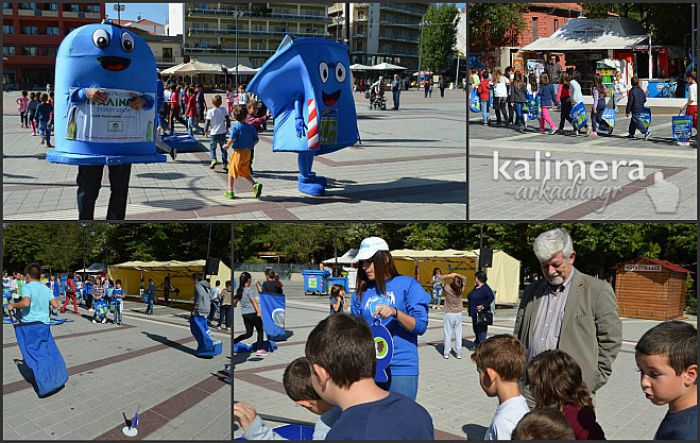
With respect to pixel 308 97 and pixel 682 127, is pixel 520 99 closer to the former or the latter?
pixel 682 127

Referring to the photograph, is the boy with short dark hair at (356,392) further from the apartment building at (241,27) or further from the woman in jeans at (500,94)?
the woman in jeans at (500,94)

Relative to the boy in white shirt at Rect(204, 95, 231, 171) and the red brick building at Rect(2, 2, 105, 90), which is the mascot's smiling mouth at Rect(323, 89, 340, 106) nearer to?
the red brick building at Rect(2, 2, 105, 90)

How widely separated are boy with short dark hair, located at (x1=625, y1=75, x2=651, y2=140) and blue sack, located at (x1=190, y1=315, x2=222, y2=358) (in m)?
8.46

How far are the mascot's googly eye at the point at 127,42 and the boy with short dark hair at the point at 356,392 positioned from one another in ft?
12.8

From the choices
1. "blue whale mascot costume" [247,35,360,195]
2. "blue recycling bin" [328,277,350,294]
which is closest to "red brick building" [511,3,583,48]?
"blue whale mascot costume" [247,35,360,195]

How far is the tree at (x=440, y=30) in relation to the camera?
26.4 feet

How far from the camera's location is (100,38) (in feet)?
17.3

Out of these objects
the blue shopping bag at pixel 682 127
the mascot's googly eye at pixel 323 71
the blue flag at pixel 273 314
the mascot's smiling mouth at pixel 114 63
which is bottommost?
the blue flag at pixel 273 314

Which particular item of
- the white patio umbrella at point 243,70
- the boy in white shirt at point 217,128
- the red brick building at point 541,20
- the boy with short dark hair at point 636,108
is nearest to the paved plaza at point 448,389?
the white patio umbrella at point 243,70

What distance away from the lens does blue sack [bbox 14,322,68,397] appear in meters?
4.87

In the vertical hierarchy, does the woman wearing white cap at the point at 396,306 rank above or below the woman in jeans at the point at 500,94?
below

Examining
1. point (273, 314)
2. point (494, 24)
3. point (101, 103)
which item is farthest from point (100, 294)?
point (494, 24)

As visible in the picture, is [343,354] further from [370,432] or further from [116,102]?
[116,102]

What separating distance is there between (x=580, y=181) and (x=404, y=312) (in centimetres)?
419
